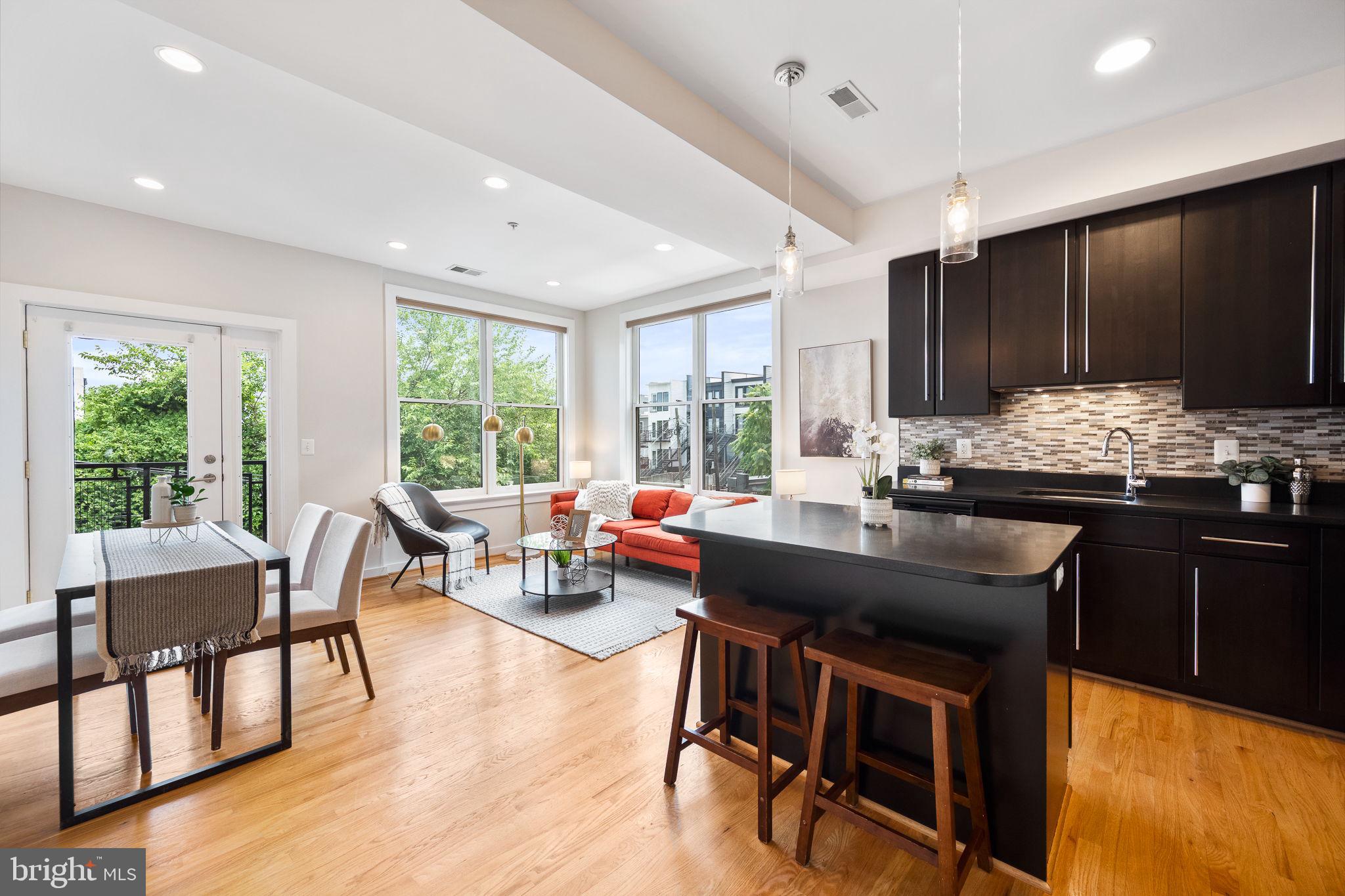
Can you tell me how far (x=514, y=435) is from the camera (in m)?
6.03

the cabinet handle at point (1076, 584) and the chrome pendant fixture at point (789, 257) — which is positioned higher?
the chrome pendant fixture at point (789, 257)

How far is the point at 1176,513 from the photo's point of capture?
2.57 metres

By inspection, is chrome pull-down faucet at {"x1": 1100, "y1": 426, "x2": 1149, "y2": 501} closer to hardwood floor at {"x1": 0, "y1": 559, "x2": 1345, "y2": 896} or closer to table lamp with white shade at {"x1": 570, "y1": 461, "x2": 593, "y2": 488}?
hardwood floor at {"x1": 0, "y1": 559, "x2": 1345, "y2": 896}

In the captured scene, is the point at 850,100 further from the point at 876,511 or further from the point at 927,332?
the point at 876,511

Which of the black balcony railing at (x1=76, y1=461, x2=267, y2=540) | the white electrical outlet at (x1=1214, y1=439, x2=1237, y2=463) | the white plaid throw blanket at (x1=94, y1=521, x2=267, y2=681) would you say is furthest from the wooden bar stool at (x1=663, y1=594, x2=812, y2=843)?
the black balcony railing at (x1=76, y1=461, x2=267, y2=540)

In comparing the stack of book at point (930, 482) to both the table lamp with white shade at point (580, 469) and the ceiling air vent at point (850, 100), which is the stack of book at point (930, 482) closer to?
the ceiling air vent at point (850, 100)

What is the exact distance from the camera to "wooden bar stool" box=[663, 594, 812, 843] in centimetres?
171

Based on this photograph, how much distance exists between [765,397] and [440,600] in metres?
3.25

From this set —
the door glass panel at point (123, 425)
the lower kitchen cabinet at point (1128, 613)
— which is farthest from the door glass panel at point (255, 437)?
the lower kitchen cabinet at point (1128, 613)

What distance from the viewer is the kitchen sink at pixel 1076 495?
2.96m

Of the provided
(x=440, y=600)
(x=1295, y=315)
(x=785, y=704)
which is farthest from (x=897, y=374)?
(x=440, y=600)

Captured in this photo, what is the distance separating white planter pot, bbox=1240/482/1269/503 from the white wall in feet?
18.6

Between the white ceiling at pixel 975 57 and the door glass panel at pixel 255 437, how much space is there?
3.87 metres

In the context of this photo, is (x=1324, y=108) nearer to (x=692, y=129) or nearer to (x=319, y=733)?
(x=692, y=129)
